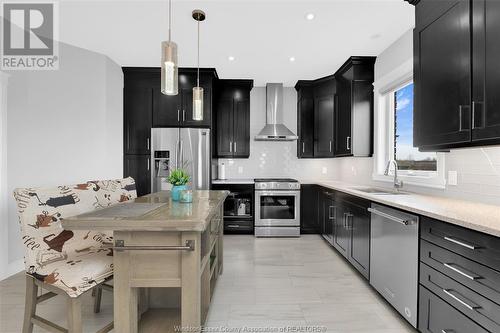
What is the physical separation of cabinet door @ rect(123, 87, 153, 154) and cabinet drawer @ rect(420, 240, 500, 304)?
12.5ft

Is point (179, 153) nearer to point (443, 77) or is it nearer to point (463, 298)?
point (443, 77)

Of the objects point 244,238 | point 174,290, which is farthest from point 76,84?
point 244,238

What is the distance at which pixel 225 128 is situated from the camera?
457cm

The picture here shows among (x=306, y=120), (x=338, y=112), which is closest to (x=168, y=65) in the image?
(x=338, y=112)

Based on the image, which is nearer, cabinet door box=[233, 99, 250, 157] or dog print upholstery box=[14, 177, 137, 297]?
dog print upholstery box=[14, 177, 137, 297]

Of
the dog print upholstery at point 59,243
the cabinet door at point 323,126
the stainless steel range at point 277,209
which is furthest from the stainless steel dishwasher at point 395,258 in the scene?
the dog print upholstery at point 59,243

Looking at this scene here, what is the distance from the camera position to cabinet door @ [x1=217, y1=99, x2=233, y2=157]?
14.9ft

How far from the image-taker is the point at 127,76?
4.07 m

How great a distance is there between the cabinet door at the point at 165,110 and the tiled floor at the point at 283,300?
7.65ft

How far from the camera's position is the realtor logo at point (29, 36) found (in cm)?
253

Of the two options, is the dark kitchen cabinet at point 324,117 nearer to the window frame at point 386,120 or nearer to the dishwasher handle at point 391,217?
the window frame at point 386,120

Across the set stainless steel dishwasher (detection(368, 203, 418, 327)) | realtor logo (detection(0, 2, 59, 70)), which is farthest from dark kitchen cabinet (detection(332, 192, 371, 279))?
realtor logo (detection(0, 2, 59, 70))

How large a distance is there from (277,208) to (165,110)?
2.46m

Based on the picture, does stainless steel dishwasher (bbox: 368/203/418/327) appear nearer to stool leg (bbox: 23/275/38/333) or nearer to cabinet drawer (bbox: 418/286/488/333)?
cabinet drawer (bbox: 418/286/488/333)
